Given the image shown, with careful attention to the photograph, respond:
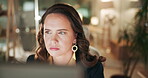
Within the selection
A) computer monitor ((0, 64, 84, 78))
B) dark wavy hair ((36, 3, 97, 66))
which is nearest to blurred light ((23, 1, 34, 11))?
dark wavy hair ((36, 3, 97, 66))

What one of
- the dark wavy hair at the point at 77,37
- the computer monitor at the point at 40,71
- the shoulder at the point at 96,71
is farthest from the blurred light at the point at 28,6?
the computer monitor at the point at 40,71

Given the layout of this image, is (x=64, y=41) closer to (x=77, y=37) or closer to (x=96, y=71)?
(x=77, y=37)

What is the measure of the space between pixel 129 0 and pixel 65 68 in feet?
9.98

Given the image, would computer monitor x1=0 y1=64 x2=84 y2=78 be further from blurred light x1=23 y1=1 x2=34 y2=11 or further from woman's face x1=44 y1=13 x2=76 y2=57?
blurred light x1=23 y1=1 x2=34 y2=11

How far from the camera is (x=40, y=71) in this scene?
30cm

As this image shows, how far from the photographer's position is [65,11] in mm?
848

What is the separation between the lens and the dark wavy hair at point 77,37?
84 centimetres

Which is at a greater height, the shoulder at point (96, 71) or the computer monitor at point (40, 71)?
the computer monitor at point (40, 71)

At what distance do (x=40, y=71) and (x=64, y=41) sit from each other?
51cm

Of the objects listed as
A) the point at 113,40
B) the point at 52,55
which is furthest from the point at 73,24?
the point at 113,40

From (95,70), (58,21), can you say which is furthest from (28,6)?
(95,70)

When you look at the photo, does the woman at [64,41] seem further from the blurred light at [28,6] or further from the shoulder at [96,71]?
the blurred light at [28,6]

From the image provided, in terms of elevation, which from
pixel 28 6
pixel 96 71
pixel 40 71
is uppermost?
pixel 28 6

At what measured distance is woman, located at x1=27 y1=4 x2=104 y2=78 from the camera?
81 centimetres
